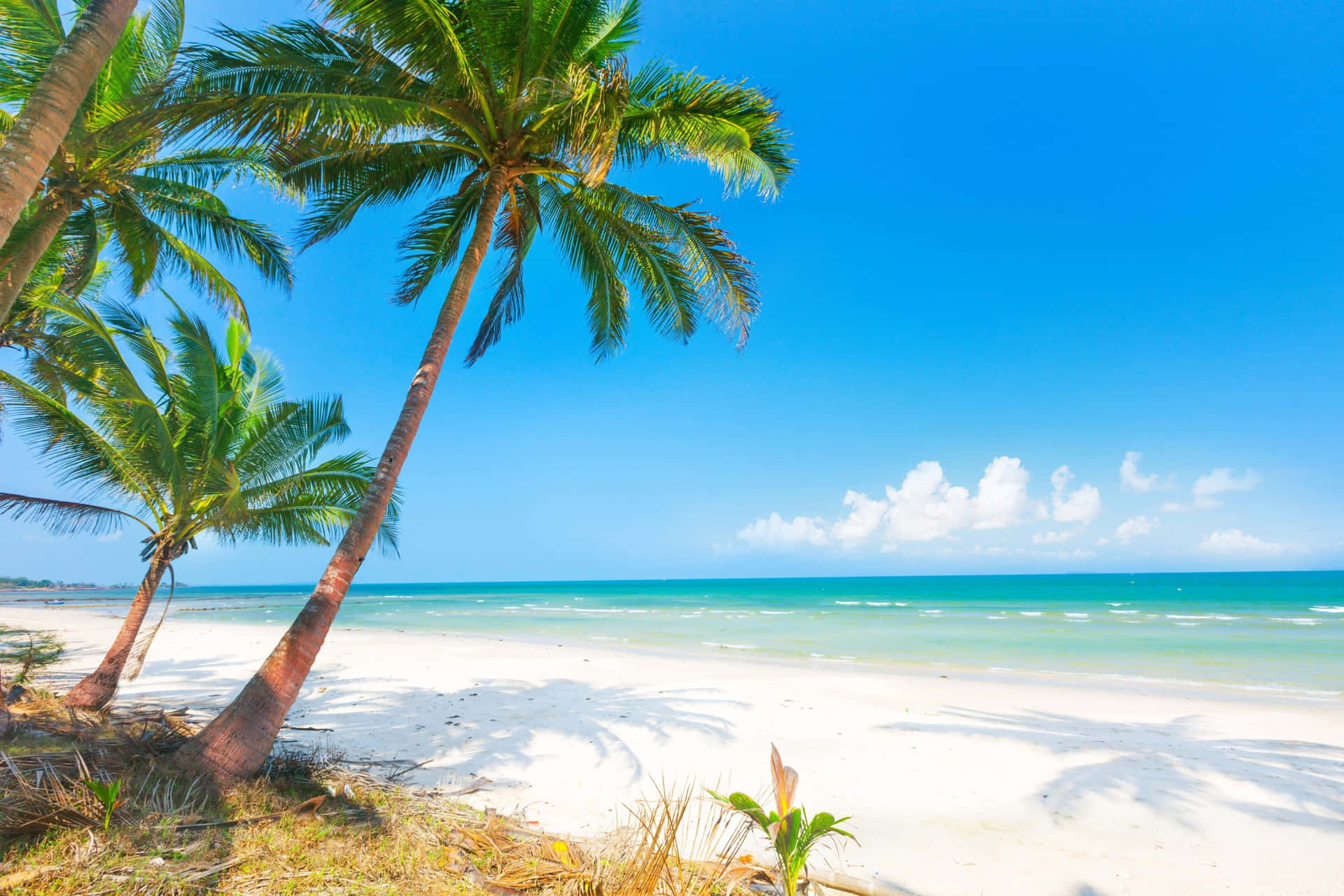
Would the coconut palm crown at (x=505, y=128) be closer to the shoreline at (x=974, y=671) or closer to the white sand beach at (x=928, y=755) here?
the white sand beach at (x=928, y=755)

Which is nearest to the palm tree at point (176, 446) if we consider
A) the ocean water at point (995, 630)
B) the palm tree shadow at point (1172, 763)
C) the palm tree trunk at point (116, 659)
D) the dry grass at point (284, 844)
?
the palm tree trunk at point (116, 659)

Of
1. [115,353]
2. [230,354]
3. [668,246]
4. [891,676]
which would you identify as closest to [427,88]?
[668,246]

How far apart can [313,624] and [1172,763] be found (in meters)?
8.13

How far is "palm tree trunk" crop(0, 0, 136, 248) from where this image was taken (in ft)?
9.07

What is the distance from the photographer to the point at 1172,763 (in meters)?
5.85

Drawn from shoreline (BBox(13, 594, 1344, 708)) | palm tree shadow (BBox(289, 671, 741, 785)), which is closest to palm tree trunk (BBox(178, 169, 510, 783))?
palm tree shadow (BBox(289, 671, 741, 785))

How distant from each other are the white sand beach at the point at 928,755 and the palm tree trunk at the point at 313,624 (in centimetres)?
160

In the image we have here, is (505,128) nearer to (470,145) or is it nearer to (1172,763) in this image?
(470,145)

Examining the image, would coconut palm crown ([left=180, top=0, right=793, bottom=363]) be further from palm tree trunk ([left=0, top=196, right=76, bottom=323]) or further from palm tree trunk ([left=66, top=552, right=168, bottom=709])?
palm tree trunk ([left=66, top=552, right=168, bottom=709])

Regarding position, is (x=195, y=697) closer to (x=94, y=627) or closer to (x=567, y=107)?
(x=567, y=107)

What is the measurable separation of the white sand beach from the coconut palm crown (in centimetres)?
477

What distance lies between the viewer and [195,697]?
809 centimetres

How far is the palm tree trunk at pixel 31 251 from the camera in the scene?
4183 mm

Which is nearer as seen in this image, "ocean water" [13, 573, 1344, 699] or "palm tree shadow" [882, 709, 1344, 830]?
"palm tree shadow" [882, 709, 1344, 830]
